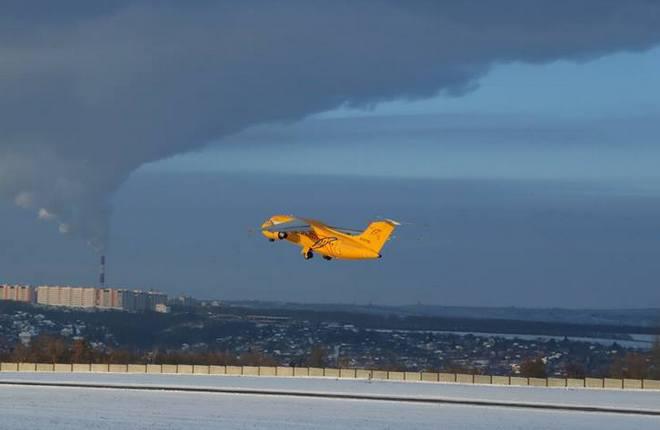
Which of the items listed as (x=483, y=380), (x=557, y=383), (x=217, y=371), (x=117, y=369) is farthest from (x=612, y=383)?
(x=117, y=369)

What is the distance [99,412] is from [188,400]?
10552 mm

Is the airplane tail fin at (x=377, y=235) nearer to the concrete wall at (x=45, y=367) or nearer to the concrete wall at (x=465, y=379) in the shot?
the concrete wall at (x=465, y=379)

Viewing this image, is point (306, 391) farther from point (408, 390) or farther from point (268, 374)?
point (268, 374)

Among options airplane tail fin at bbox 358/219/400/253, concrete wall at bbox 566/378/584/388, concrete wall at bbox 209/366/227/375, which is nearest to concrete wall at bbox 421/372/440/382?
concrete wall at bbox 566/378/584/388

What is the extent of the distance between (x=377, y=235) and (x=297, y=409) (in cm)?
1660

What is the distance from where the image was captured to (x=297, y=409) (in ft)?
305

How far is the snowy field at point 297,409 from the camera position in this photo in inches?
3243

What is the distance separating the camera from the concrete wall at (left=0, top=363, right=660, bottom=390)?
127250 mm

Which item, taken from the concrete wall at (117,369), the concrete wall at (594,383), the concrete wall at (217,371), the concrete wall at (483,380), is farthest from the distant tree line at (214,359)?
the concrete wall at (594,383)

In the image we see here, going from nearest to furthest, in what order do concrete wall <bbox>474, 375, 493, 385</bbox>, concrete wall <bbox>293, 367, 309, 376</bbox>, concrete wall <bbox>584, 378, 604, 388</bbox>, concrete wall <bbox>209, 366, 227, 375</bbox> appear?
concrete wall <bbox>584, 378, 604, 388</bbox> < concrete wall <bbox>474, 375, 493, 385</bbox> < concrete wall <bbox>293, 367, 309, 376</bbox> < concrete wall <bbox>209, 366, 227, 375</bbox>

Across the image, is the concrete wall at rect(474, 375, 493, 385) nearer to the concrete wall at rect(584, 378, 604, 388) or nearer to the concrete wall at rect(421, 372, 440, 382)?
the concrete wall at rect(421, 372, 440, 382)

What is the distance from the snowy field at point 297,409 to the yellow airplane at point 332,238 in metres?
9.94

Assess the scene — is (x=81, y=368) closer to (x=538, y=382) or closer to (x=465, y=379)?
(x=465, y=379)

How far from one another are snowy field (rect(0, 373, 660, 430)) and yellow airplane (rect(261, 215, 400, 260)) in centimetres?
994
